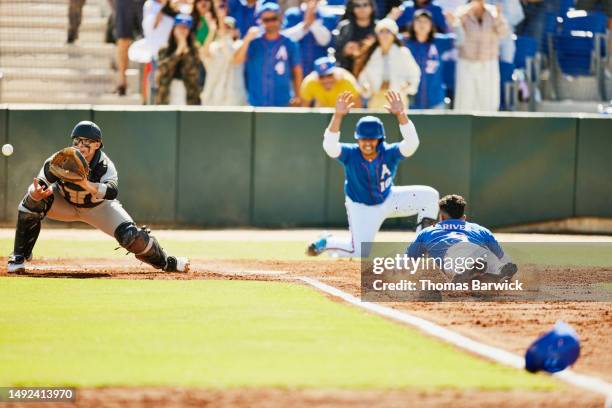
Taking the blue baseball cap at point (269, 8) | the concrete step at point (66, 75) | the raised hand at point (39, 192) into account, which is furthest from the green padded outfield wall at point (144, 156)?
the raised hand at point (39, 192)

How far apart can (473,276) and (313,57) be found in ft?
28.6

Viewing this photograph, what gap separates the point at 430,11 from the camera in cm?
1834

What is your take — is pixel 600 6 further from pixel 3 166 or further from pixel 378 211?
pixel 3 166

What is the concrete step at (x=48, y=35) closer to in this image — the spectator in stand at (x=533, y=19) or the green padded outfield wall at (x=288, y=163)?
the green padded outfield wall at (x=288, y=163)

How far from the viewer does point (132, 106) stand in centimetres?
1738

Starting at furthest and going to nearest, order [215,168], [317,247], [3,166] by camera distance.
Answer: [215,168], [3,166], [317,247]

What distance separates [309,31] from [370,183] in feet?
17.2

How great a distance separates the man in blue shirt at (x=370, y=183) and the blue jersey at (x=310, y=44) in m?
4.96

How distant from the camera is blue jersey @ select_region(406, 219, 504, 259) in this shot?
10219 mm

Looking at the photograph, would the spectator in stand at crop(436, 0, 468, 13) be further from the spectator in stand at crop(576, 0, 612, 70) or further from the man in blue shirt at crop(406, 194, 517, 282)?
the man in blue shirt at crop(406, 194, 517, 282)

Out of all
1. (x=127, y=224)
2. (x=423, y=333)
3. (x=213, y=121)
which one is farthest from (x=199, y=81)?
(x=423, y=333)

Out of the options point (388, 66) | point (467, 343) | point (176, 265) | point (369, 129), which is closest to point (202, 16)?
point (388, 66)

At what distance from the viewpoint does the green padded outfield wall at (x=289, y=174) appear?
1742cm

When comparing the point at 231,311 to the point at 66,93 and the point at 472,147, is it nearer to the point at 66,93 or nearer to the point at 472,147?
the point at 472,147
